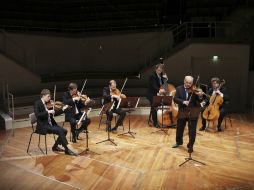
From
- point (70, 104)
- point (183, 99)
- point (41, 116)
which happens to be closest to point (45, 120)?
point (41, 116)

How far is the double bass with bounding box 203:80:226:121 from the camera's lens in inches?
301

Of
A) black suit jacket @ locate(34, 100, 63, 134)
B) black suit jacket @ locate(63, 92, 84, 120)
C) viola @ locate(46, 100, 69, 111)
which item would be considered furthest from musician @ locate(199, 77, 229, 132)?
black suit jacket @ locate(34, 100, 63, 134)

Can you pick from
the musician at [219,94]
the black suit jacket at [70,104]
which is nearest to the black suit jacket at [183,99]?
the musician at [219,94]

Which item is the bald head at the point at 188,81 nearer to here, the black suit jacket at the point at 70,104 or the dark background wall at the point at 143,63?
the black suit jacket at the point at 70,104

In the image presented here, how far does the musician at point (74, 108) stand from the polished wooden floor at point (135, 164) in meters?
0.29

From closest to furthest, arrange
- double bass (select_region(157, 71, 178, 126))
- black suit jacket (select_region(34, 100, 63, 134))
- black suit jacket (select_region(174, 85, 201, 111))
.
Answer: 1. black suit jacket (select_region(34, 100, 63, 134))
2. black suit jacket (select_region(174, 85, 201, 111))
3. double bass (select_region(157, 71, 178, 126))

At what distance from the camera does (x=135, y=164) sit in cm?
587

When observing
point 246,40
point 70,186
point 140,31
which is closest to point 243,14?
point 246,40

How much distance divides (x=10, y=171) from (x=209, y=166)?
10.9ft

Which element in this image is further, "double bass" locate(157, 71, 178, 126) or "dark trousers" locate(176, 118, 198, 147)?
"double bass" locate(157, 71, 178, 126)

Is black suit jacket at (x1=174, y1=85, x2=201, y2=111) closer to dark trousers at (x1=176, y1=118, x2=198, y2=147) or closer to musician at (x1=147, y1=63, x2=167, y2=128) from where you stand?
dark trousers at (x1=176, y1=118, x2=198, y2=147)

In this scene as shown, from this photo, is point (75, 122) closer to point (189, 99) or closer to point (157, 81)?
point (157, 81)

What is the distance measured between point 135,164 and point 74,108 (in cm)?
195

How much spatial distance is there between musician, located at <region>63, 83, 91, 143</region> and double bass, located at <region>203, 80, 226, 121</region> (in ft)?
9.04
